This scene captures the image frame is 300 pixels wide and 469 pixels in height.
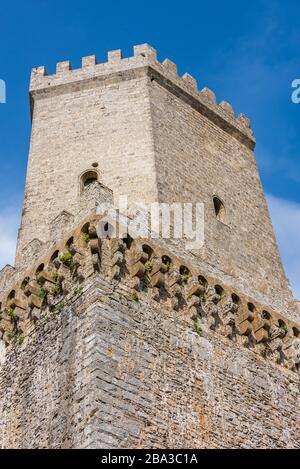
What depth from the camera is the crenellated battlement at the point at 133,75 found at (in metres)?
17.8

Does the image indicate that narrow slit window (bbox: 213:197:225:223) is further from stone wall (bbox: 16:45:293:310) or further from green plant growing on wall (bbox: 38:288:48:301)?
green plant growing on wall (bbox: 38:288:48:301)

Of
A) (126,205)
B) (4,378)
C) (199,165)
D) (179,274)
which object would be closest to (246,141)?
(199,165)

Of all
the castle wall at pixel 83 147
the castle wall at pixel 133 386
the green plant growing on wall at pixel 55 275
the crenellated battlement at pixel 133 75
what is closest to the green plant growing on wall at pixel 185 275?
the castle wall at pixel 133 386

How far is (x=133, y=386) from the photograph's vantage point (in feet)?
36.6

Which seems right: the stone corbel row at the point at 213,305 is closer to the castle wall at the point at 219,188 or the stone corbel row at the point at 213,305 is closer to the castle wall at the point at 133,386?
the castle wall at the point at 133,386

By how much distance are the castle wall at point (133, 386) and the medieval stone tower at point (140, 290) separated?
1.0 inches

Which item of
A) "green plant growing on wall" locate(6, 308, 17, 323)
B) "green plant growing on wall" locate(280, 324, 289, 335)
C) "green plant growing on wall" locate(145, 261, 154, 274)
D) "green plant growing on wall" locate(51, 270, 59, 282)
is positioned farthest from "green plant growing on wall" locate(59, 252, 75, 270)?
"green plant growing on wall" locate(280, 324, 289, 335)

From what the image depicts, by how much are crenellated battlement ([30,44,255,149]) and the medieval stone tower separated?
0.05 meters

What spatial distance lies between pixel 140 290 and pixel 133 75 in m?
7.00

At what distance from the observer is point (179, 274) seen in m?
13.3

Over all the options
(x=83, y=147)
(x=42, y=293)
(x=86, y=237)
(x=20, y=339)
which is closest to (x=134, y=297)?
(x=86, y=237)

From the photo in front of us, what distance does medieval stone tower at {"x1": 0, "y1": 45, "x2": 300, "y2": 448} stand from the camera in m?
11.3

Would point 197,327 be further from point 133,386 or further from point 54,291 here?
point 54,291

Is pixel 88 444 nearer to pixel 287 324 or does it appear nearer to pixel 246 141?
pixel 287 324
